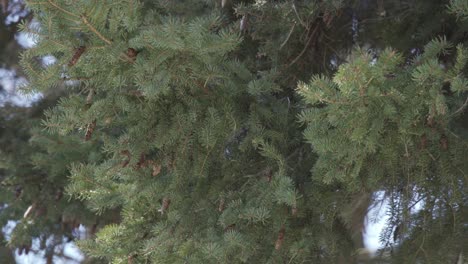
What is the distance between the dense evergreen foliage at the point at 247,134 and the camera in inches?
105

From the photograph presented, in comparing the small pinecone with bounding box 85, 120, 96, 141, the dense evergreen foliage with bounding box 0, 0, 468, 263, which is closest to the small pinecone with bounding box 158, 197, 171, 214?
the dense evergreen foliage with bounding box 0, 0, 468, 263

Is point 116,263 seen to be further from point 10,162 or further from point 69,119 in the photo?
point 10,162

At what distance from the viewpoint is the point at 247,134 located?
3.32 metres

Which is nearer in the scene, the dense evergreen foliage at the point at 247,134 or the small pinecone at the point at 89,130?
the dense evergreen foliage at the point at 247,134

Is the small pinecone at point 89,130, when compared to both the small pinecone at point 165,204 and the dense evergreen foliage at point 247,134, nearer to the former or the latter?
the dense evergreen foliage at point 247,134

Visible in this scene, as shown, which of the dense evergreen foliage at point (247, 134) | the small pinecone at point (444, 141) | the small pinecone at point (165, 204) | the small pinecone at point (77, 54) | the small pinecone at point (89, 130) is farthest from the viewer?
the small pinecone at point (165, 204)

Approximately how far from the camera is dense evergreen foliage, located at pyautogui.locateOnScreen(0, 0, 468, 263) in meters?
2.66

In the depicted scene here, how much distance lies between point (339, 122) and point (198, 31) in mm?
629

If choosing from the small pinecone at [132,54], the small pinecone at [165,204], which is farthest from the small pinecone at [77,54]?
the small pinecone at [165,204]

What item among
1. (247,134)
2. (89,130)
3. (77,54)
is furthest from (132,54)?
(247,134)

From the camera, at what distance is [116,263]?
3320mm

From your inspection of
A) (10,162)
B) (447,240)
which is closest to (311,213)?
(447,240)

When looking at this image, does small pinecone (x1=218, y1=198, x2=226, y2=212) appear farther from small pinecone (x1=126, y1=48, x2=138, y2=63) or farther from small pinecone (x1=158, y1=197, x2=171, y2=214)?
small pinecone (x1=126, y1=48, x2=138, y2=63)

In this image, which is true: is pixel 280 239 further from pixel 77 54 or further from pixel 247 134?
pixel 77 54
